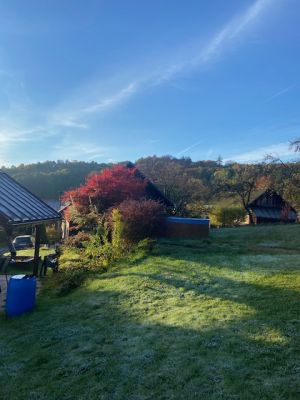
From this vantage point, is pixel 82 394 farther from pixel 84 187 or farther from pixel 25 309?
pixel 84 187

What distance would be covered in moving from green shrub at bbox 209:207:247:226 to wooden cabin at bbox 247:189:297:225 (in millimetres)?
5229

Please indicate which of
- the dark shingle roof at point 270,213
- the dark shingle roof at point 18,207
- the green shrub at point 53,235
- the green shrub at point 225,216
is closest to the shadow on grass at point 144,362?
the dark shingle roof at point 18,207

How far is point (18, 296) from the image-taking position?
8.96 metres

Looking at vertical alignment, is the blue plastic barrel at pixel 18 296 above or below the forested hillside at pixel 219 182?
below

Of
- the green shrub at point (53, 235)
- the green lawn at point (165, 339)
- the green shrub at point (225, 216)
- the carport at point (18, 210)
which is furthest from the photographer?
the green shrub at point (53, 235)

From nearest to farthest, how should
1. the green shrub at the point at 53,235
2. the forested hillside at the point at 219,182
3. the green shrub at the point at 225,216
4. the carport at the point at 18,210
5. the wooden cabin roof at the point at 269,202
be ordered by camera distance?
the carport at the point at 18,210 < the forested hillside at the point at 219,182 < the green shrub at the point at 225,216 < the green shrub at the point at 53,235 < the wooden cabin roof at the point at 269,202

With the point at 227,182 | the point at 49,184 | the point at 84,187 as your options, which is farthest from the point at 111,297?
the point at 49,184

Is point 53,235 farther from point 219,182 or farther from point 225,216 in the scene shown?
point 219,182

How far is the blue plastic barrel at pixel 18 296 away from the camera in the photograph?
889 cm

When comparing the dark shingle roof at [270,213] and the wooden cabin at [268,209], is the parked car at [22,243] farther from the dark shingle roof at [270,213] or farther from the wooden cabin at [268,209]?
the dark shingle roof at [270,213]

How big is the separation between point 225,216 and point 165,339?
106ft

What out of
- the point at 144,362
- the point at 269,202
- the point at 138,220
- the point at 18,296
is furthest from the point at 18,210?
the point at 269,202

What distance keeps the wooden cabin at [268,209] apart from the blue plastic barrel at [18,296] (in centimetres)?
3732

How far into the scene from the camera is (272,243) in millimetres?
16797
